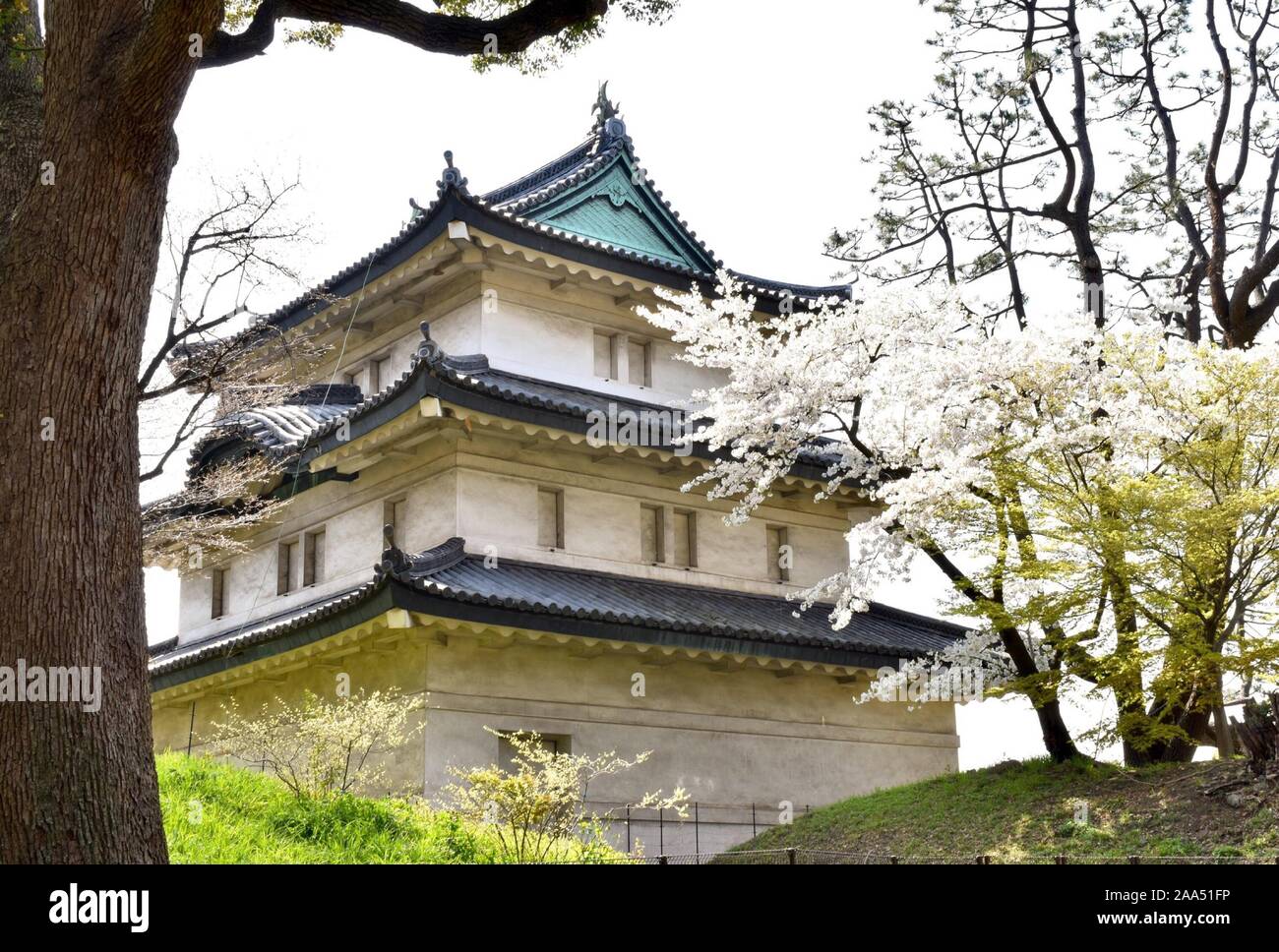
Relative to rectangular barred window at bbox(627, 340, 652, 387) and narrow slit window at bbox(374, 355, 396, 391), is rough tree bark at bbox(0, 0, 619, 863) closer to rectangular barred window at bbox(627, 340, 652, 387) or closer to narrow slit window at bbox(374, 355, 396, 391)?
narrow slit window at bbox(374, 355, 396, 391)

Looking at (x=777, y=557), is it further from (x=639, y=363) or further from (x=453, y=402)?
(x=453, y=402)

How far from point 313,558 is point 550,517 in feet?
15.5

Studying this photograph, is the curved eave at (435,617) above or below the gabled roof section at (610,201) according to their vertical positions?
below

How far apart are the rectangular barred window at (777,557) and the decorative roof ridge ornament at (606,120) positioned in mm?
8899

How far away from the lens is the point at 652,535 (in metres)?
23.1

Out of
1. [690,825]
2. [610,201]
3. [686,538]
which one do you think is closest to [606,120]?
[610,201]

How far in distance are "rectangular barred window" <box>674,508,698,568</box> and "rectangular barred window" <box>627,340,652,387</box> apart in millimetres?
2809

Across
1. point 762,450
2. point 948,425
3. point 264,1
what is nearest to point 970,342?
point 948,425

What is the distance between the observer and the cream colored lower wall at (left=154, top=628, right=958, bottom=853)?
1888 centimetres

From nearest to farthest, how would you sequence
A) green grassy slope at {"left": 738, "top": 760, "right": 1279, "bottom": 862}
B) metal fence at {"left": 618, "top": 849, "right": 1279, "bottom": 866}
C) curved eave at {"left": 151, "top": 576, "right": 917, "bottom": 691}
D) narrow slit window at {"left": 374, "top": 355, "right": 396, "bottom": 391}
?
metal fence at {"left": 618, "top": 849, "right": 1279, "bottom": 866}, green grassy slope at {"left": 738, "top": 760, "right": 1279, "bottom": 862}, curved eave at {"left": 151, "top": 576, "right": 917, "bottom": 691}, narrow slit window at {"left": 374, "top": 355, "right": 396, "bottom": 391}

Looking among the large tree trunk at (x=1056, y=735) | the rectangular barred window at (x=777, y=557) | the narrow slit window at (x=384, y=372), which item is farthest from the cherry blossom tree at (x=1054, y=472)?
the narrow slit window at (x=384, y=372)

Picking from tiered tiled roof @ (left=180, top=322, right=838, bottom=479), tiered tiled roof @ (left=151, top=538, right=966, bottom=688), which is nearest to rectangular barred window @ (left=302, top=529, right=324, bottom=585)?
tiered tiled roof @ (left=151, top=538, right=966, bottom=688)

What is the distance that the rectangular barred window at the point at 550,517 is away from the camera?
21.6 meters

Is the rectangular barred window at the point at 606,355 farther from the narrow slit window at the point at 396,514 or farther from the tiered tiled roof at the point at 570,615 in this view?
the narrow slit window at the point at 396,514
